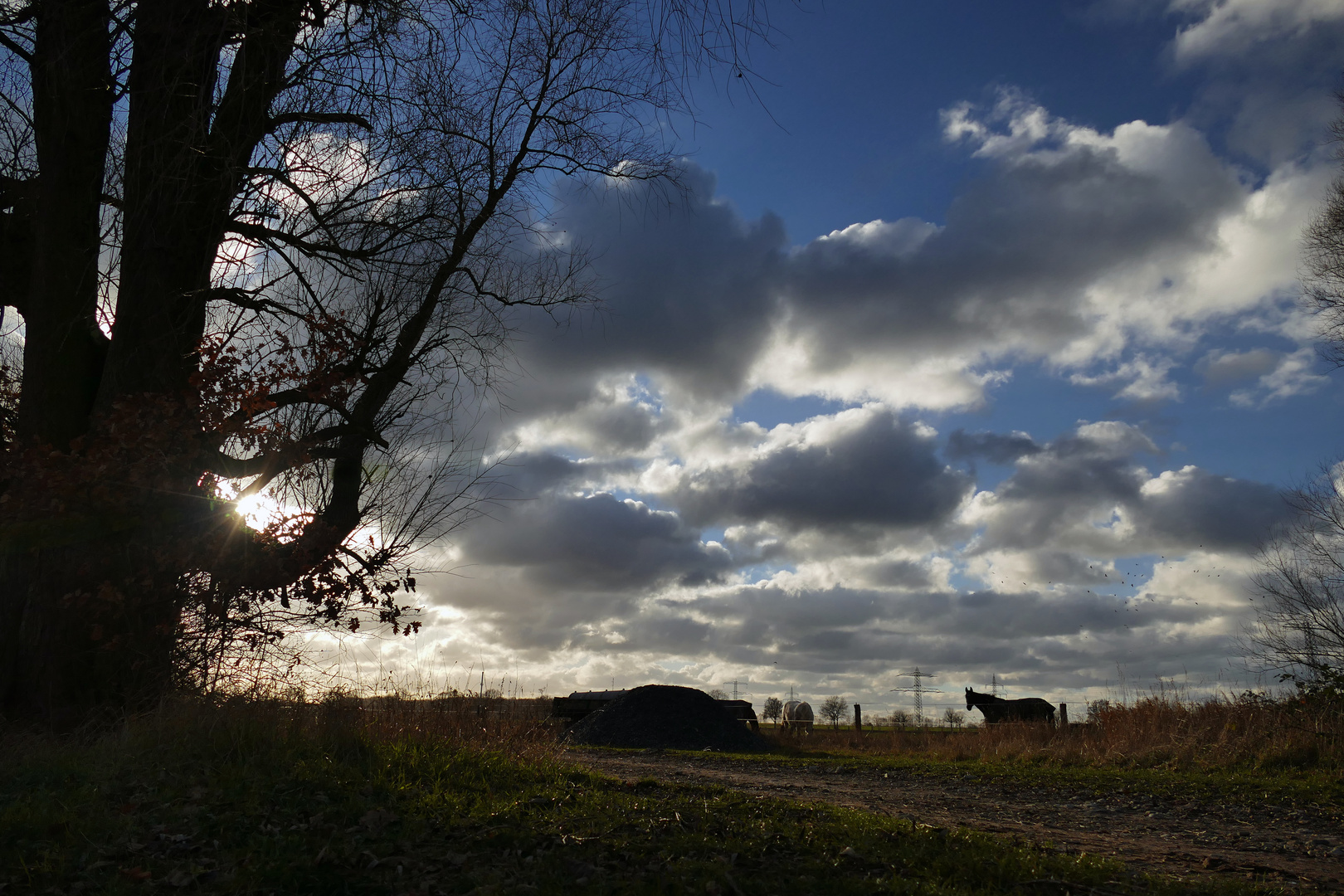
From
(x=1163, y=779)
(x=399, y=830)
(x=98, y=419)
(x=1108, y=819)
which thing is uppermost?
(x=98, y=419)

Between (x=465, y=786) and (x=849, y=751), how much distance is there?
14.2m

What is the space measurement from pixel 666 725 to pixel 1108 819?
1400 cm

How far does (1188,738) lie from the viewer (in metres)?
12.2

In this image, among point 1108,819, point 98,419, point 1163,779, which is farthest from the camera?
point 1163,779

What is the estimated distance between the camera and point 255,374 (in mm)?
9375

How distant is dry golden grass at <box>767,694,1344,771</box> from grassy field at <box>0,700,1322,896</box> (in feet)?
26.1

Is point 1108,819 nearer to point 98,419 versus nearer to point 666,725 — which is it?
point 98,419

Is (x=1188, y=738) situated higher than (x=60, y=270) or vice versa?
(x=60, y=270)

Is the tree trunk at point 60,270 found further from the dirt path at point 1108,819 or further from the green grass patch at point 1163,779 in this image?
the green grass patch at point 1163,779

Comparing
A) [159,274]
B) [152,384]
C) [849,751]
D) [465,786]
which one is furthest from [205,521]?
[849,751]

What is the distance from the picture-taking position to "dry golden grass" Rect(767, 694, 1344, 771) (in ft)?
36.9

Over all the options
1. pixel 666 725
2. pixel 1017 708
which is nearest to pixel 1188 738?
pixel 666 725

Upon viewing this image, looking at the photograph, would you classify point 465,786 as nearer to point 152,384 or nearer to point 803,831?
point 803,831

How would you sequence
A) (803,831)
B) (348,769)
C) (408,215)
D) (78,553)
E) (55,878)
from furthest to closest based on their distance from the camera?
(408,215), (78,553), (348,769), (803,831), (55,878)
